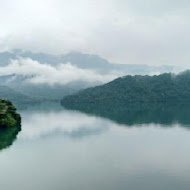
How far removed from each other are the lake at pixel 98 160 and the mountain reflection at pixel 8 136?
0.49 metres

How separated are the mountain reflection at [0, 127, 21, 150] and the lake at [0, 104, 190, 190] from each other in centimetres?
49

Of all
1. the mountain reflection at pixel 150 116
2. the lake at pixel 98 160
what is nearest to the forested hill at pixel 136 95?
the mountain reflection at pixel 150 116

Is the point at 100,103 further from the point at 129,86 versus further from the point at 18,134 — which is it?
the point at 18,134

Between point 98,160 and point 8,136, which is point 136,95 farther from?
point 98,160

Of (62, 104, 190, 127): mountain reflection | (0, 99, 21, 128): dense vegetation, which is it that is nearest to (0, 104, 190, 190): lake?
(0, 99, 21, 128): dense vegetation

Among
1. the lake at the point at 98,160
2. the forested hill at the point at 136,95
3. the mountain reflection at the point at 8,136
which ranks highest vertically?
the forested hill at the point at 136,95

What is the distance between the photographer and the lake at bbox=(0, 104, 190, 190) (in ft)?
124

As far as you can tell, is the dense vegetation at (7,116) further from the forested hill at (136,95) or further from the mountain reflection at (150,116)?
the forested hill at (136,95)

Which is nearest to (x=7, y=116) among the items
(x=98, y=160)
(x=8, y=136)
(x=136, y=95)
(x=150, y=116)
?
(x=8, y=136)

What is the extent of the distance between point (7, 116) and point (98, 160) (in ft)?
113

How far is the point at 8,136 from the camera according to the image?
67.9 metres

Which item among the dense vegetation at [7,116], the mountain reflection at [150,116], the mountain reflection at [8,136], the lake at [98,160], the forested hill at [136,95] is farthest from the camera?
the forested hill at [136,95]

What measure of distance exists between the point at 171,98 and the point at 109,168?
5857 inches

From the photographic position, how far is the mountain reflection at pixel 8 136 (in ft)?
199
